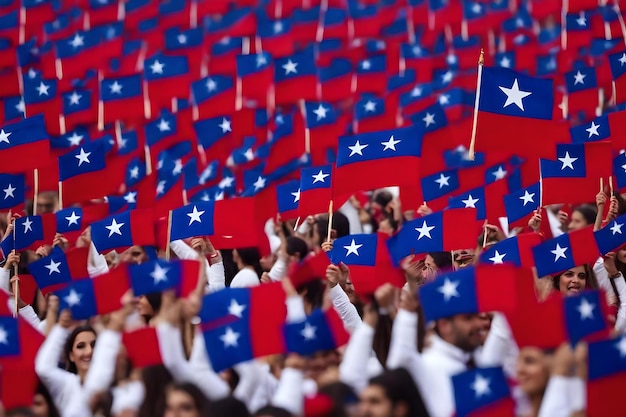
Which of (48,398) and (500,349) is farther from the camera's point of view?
(48,398)

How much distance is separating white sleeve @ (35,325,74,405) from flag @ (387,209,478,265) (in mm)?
3327

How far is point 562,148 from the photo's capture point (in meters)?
11.8

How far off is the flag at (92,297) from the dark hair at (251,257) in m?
2.79

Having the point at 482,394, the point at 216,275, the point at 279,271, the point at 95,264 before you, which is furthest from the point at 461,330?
the point at 95,264

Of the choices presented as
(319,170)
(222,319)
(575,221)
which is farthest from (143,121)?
(222,319)

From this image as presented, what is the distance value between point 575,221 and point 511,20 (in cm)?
1020

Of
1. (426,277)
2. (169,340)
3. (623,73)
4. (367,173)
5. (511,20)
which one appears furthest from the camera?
(511,20)

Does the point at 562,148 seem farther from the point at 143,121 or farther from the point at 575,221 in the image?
the point at 143,121

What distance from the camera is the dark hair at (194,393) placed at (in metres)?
7.02

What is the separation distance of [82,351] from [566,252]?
3817 mm

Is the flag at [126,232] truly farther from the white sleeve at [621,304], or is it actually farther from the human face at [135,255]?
the white sleeve at [621,304]

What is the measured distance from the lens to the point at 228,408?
22.4 ft

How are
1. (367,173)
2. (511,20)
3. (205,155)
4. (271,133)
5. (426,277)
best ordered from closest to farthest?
1. (426,277)
2. (367,173)
3. (205,155)
4. (271,133)
5. (511,20)

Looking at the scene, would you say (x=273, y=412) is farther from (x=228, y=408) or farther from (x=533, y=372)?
(x=533, y=372)
